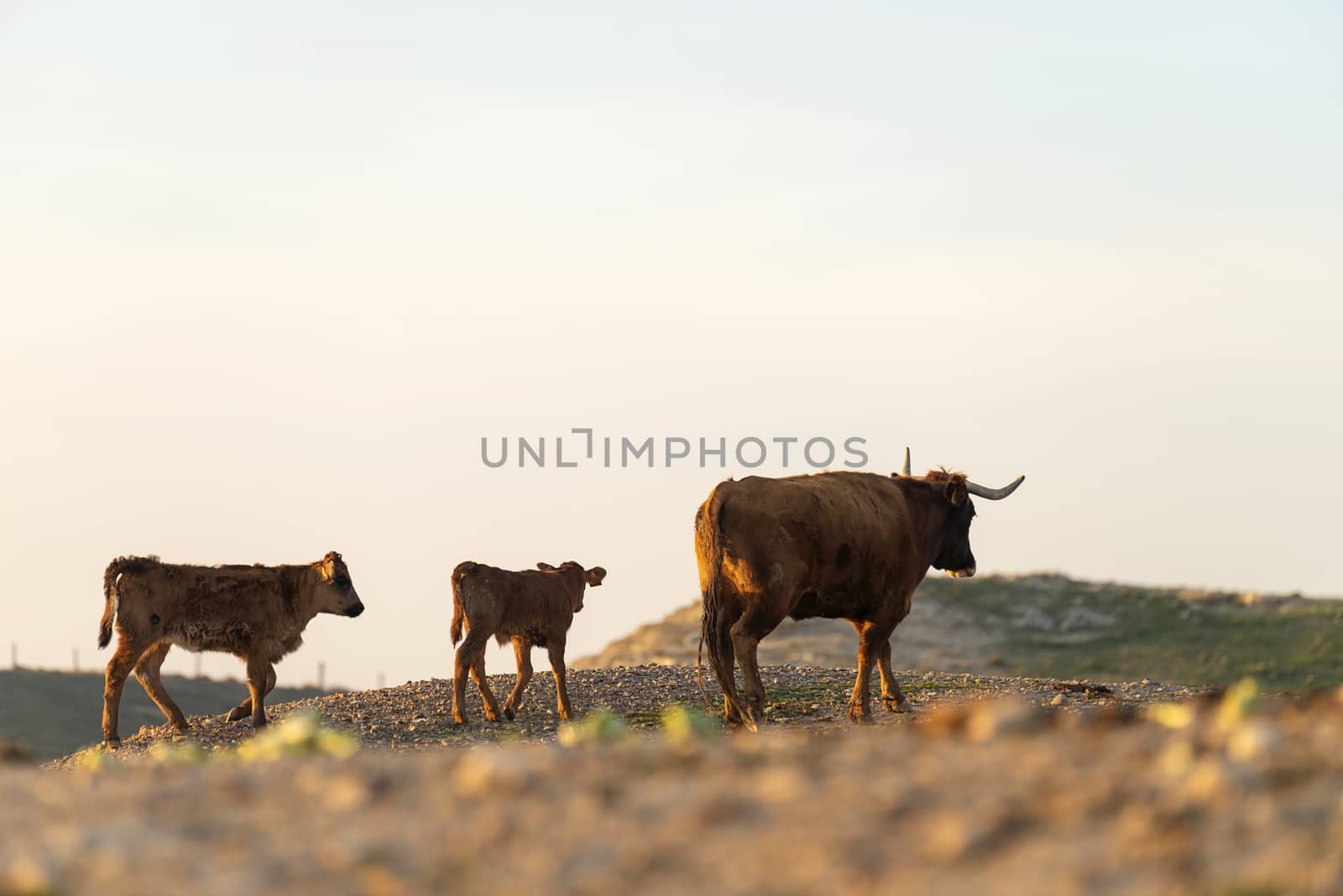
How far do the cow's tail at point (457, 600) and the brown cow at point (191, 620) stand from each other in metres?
2.30

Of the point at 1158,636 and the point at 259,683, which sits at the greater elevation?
the point at 259,683

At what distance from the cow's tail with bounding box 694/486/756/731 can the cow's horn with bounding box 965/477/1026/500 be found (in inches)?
197

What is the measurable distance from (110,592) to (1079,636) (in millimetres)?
35544

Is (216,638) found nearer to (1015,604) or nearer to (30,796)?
(30,796)

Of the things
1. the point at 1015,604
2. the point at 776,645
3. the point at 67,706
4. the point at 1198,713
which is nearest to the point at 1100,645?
the point at 1015,604

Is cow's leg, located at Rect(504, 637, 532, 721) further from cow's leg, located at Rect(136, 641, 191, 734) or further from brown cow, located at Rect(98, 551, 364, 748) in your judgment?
cow's leg, located at Rect(136, 641, 191, 734)

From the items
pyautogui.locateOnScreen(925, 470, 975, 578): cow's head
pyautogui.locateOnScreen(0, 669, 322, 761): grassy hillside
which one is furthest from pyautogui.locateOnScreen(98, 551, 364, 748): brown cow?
pyautogui.locateOnScreen(0, 669, 322, 761): grassy hillside

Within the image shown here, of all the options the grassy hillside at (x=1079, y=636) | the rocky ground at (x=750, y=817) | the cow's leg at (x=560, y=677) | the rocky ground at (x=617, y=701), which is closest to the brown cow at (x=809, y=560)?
the rocky ground at (x=617, y=701)

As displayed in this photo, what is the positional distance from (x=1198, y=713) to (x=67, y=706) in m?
30.7

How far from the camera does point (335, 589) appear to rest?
20.0 m

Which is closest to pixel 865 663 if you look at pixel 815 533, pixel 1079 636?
pixel 815 533

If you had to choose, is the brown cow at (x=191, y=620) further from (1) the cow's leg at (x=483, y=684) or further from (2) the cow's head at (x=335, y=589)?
(1) the cow's leg at (x=483, y=684)

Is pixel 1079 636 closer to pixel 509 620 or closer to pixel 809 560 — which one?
pixel 509 620

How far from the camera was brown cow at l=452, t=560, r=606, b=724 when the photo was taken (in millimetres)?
18203
